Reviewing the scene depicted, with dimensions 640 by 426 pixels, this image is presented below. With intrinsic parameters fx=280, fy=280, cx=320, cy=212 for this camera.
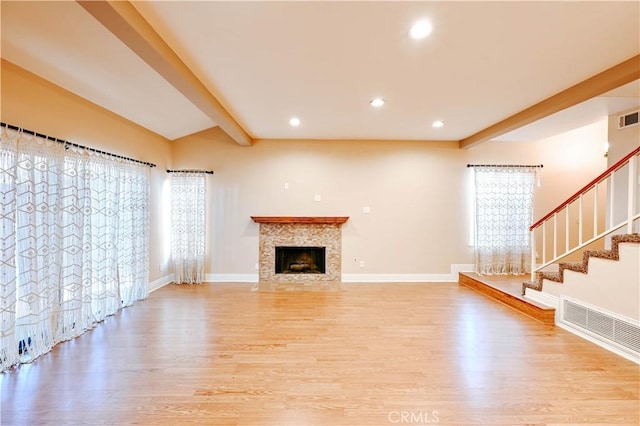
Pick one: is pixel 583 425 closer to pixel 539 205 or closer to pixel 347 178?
pixel 347 178

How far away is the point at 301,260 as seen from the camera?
5535mm

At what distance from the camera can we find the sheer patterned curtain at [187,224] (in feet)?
16.6

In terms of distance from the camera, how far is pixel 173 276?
521 centimetres

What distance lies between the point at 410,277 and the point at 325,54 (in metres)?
4.28

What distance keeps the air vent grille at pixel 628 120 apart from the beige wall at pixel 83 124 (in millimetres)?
6576

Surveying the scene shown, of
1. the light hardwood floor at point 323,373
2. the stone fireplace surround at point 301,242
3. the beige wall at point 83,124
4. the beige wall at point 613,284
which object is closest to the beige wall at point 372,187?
the stone fireplace surround at point 301,242

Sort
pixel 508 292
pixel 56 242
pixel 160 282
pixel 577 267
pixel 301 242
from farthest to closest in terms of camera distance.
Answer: pixel 301 242
pixel 160 282
pixel 508 292
pixel 577 267
pixel 56 242

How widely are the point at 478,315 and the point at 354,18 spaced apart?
363cm

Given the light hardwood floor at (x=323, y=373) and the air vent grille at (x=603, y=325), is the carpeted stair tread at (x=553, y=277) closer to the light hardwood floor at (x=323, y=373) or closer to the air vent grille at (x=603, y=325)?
the air vent grille at (x=603, y=325)

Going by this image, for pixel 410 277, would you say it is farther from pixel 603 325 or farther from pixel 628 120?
pixel 628 120

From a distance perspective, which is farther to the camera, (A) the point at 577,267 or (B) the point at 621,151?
(B) the point at 621,151

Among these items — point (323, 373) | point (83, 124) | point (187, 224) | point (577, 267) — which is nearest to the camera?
point (323, 373)

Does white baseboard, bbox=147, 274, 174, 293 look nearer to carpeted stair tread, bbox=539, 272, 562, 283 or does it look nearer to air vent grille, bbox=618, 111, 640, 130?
carpeted stair tread, bbox=539, 272, 562, 283

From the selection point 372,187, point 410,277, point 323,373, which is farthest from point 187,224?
point 410,277
